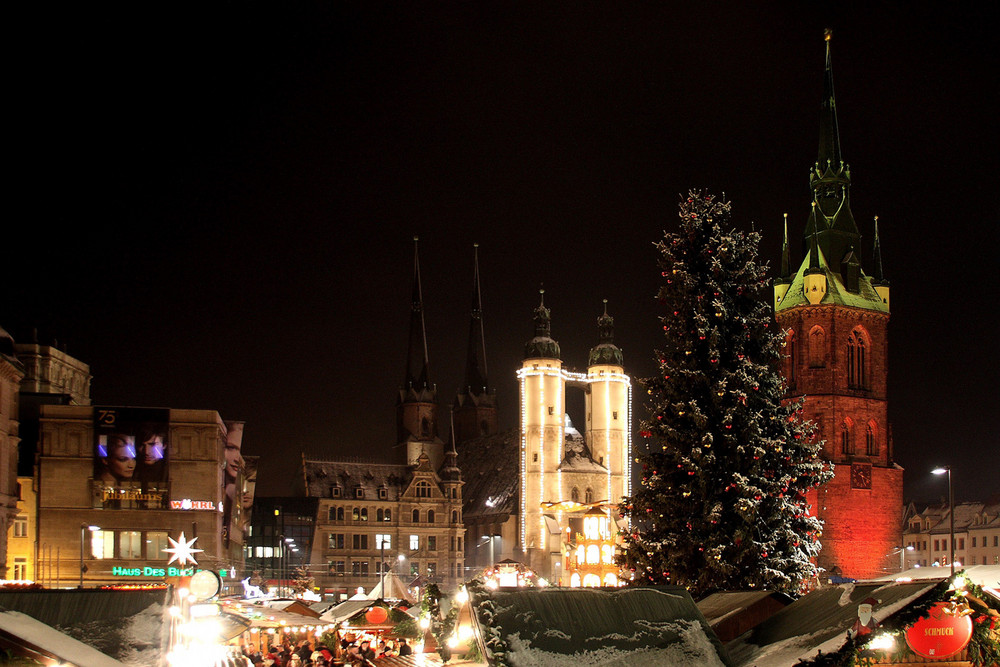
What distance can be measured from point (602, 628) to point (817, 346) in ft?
281

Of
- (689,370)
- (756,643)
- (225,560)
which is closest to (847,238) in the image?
(225,560)

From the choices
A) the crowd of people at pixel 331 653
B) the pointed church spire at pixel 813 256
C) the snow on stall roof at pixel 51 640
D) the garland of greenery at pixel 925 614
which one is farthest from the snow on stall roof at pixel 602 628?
the pointed church spire at pixel 813 256

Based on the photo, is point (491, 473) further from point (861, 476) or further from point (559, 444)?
point (861, 476)

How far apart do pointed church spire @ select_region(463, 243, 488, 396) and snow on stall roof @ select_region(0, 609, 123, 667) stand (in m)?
130

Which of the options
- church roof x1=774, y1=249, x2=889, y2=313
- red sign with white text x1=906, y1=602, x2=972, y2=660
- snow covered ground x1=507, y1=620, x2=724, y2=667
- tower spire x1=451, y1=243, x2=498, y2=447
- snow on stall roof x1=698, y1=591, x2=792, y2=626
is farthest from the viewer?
tower spire x1=451, y1=243, x2=498, y2=447

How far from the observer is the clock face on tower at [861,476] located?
9069cm

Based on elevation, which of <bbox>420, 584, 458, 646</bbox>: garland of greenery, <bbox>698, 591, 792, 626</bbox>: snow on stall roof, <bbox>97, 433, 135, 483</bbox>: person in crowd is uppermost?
<bbox>97, 433, 135, 483</bbox>: person in crowd

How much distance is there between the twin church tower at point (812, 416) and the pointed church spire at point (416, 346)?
80.2 ft

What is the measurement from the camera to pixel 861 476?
9106 centimetres

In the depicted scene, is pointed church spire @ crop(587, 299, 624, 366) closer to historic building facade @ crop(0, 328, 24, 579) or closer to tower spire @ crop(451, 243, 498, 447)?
tower spire @ crop(451, 243, 498, 447)

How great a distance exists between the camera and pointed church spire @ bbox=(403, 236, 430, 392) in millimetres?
137250

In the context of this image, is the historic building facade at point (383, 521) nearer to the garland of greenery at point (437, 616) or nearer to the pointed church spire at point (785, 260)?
the pointed church spire at point (785, 260)

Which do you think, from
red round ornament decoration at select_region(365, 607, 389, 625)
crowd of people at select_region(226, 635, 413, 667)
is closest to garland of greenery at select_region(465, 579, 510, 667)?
crowd of people at select_region(226, 635, 413, 667)

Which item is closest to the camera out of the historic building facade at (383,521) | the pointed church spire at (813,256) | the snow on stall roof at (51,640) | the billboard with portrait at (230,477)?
the snow on stall roof at (51,640)
